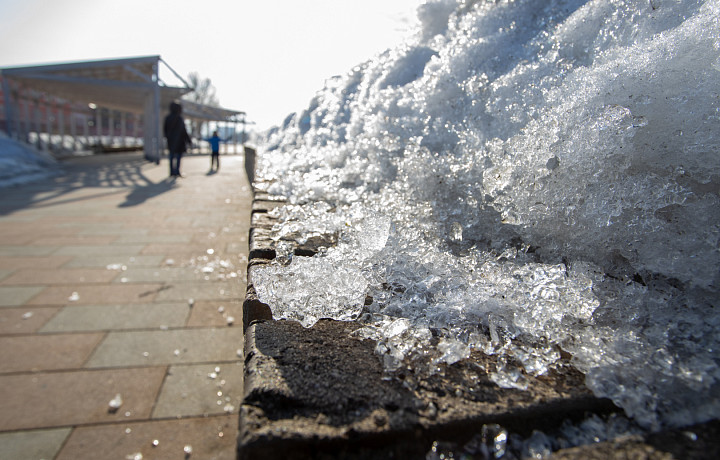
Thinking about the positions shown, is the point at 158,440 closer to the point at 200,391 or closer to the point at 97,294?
the point at 200,391

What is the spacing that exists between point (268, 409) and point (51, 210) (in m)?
7.57

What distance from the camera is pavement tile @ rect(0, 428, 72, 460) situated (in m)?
1.86

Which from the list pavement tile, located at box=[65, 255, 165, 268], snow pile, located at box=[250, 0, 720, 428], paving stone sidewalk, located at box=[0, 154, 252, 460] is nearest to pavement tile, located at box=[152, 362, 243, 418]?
paving stone sidewalk, located at box=[0, 154, 252, 460]

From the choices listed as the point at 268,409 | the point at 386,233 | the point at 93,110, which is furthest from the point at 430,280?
the point at 93,110

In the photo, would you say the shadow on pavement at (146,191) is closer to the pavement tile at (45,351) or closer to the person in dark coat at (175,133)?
the person in dark coat at (175,133)

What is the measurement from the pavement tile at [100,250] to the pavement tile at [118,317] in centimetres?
133

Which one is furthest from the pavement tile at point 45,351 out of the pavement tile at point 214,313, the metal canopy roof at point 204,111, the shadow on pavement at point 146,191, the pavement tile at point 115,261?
the metal canopy roof at point 204,111

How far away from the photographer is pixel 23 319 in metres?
3.05

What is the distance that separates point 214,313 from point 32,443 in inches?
54.4

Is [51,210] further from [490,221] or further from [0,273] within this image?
[490,221]

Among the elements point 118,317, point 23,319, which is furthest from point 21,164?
point 118,317

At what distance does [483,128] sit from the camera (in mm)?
2117

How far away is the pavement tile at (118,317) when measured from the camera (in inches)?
116

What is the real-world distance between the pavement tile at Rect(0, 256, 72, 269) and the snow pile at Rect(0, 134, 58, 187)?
19.1 feet
